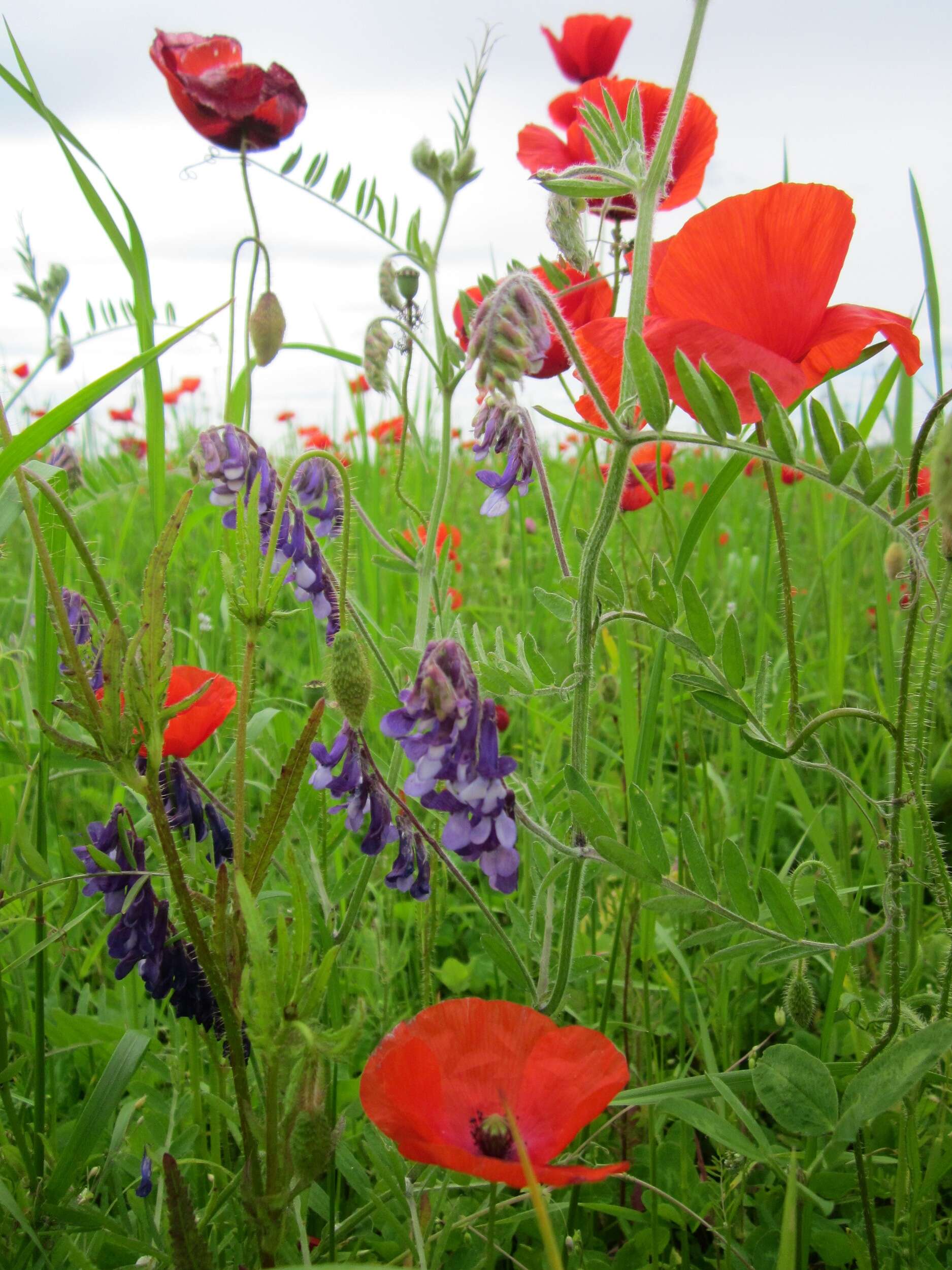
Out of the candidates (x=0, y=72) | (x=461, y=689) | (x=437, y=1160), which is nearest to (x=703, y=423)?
(x=461, y=689)

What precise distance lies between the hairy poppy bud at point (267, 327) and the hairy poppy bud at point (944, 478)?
1.10 meters

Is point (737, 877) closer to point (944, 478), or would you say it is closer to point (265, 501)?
point (944, 478)

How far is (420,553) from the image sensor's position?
4.66 ft

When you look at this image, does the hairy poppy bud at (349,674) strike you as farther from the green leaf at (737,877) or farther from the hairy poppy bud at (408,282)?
the hairy poppy bud at (408,282)

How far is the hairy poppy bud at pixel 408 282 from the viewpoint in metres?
1.65

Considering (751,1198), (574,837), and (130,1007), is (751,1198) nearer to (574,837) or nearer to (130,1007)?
(574,837)

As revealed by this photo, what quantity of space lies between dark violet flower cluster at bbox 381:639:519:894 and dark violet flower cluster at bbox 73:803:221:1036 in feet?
1.31

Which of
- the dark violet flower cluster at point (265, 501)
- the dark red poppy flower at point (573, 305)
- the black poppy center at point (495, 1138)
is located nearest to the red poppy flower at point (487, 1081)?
the black poppy center at point (495, 1138)

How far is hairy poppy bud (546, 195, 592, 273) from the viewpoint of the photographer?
1.14 meters

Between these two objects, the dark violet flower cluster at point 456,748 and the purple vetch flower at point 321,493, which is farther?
the purple vetch flower at point 321,493

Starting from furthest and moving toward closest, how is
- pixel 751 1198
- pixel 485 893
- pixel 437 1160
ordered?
pixel 485 893 → pixel 751 1198 → pixel 437 1160

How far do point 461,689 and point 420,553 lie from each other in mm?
601

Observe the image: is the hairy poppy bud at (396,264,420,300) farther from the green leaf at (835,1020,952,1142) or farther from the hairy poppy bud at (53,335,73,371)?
the green leaf at (835,1020,952,1142)

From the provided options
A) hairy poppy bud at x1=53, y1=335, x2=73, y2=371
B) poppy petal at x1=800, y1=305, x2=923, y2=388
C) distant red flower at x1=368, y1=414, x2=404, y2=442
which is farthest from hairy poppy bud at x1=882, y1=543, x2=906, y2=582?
distant red flower at x1=368, y1=414, x2=404, y2=442
